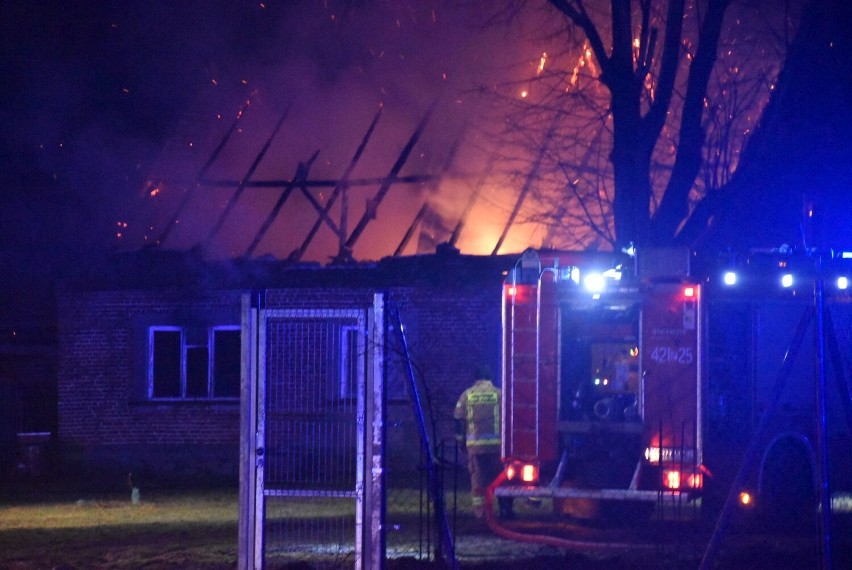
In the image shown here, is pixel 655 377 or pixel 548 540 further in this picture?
pixel 655 377

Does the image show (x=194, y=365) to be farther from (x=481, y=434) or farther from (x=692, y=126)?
(x=692, y=126)

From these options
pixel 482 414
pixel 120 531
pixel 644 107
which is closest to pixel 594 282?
pixel 482 414

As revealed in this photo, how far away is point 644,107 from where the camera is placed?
1727cm

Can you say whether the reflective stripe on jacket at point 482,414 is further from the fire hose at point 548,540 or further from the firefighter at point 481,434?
the fire hose at point 548,540

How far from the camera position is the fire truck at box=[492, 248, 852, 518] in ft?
34.4

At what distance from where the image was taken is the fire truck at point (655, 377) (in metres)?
10.5

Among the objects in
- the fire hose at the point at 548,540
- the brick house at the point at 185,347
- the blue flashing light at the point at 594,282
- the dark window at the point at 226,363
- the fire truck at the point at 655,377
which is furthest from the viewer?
the dark window at the point at 226,363

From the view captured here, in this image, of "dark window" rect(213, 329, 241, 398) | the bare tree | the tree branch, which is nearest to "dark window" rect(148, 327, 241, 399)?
"dark window" rect(213, 329, 241, 398)

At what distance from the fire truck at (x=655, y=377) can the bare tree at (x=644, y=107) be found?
7.25 feet

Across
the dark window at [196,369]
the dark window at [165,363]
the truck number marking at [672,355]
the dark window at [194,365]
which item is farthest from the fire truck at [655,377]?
the dark window at [165,363]

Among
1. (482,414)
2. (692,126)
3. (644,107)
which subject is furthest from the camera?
(644,107)

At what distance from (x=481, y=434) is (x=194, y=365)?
7.71 m

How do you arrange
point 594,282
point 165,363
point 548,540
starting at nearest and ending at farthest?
point 548,540, point 594,282, point 165,363

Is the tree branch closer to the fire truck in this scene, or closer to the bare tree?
the bare tree
